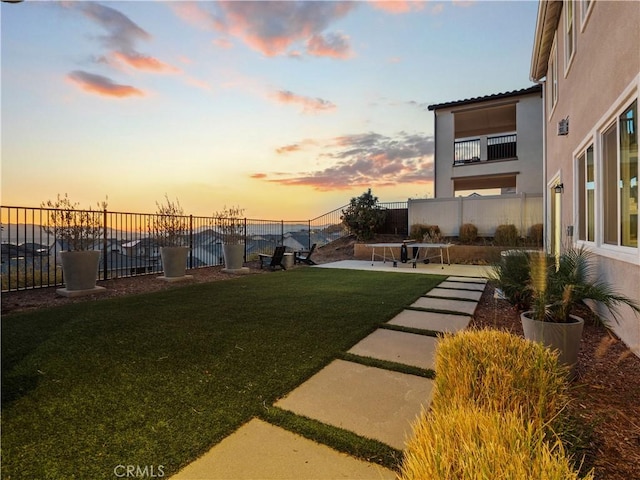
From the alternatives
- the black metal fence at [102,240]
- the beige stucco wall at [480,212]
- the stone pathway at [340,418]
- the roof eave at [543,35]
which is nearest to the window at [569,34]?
the roof eave at [543,35]

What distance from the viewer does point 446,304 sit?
5.38 meters

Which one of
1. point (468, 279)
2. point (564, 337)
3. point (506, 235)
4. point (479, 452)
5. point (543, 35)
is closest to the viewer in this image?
point (479, 452)

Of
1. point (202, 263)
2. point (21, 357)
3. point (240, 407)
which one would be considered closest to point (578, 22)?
point (240, 407)

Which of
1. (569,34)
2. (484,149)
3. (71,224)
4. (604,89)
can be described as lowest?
(71,224)

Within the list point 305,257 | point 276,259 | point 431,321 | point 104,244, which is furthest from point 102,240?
point 431,321

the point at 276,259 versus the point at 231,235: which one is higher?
the point at 231,235

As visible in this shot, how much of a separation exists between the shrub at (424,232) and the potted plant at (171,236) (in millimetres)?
10228

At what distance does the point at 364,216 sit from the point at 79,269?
40.2 ft

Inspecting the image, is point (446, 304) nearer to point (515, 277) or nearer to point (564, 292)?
point (515, 277)

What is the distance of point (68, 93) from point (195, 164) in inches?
149

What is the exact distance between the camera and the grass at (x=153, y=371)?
1.75 metres

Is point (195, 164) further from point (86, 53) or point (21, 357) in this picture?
point (21, 357)

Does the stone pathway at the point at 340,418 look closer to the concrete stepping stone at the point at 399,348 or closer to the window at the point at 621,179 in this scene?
the concrete stepping stone at the point at 399,348

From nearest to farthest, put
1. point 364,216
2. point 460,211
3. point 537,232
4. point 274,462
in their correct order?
1. point 274,462
2. point 537,232
3. point 460,211
4. point 364,216
